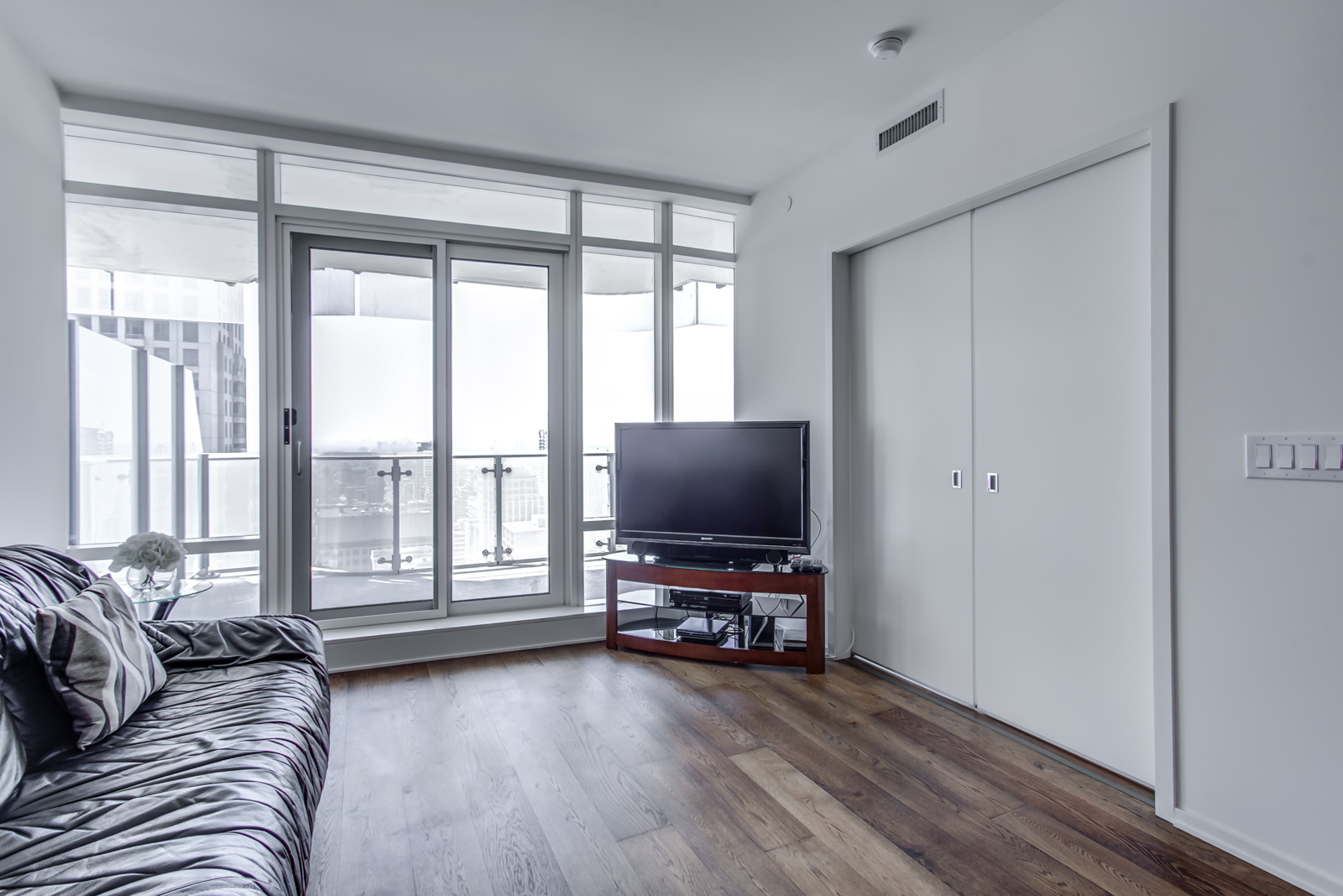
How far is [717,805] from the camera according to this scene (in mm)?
2111

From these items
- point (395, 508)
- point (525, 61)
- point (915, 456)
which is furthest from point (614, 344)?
point (915, 456)

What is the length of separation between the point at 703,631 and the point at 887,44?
2796 mm

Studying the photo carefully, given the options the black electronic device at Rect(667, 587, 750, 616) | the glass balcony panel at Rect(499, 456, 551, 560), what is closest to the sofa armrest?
the glass balcony panel at Rect(499, 456, 551, 560)

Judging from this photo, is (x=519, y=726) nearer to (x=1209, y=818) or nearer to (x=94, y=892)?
(x=94, y=892)

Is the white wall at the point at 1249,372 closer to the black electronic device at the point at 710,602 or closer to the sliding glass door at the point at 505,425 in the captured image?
the black electronic device at the point at 710,602

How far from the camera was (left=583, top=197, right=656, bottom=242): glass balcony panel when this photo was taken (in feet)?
13.4

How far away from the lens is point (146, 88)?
9.45ft

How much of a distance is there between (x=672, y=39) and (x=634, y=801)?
8.86 feet

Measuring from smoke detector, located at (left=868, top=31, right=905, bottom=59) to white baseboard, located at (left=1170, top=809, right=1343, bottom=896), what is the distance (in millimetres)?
2714

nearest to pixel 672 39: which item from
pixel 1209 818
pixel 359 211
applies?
pixel 359 211

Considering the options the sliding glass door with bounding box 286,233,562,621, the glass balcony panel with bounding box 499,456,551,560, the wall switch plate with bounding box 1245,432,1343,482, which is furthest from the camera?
the glass balcony panel with bounding box 499,456,551,560

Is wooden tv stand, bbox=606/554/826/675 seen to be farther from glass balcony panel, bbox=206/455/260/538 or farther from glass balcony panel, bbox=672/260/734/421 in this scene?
glass balcony panel, bbox=206/455/260/538

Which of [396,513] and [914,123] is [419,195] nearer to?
[396,513]

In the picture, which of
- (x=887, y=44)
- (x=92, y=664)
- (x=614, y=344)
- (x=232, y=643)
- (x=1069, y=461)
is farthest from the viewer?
(x=614, y=344)
